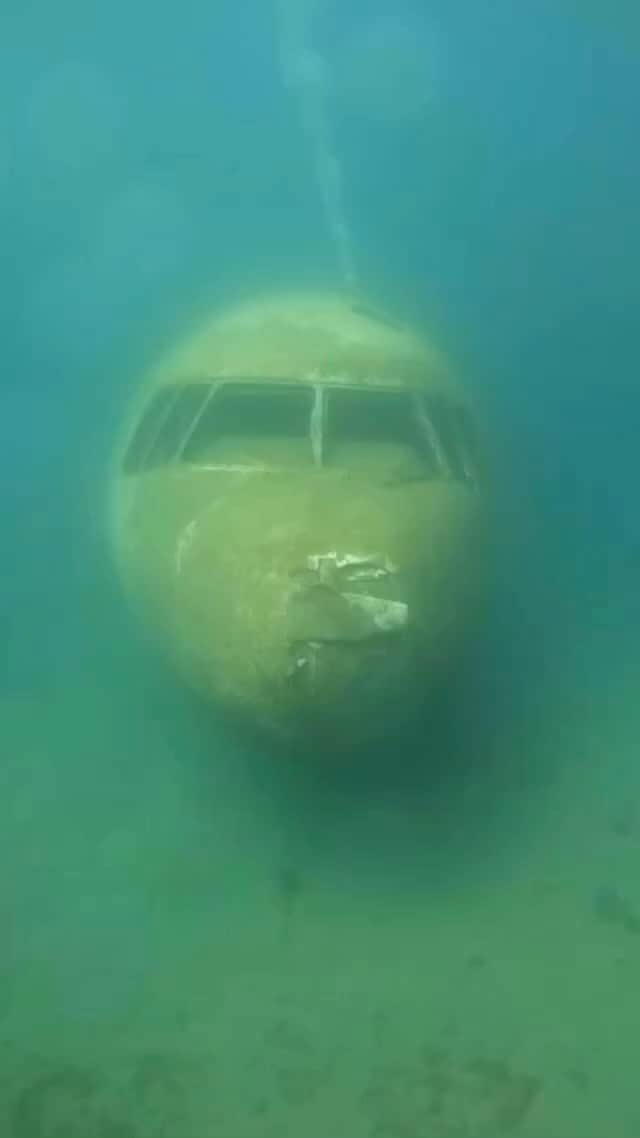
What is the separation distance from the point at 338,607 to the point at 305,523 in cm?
41

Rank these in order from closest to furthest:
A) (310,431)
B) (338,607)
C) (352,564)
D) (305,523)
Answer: (338,607) < (352,564) < (305,523) < (310,431)

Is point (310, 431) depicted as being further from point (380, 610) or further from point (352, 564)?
point (380, 610)

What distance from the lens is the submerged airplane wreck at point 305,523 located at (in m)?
3.57

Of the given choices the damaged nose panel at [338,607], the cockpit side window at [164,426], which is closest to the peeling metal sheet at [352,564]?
the damaged nose panel at [338,607]

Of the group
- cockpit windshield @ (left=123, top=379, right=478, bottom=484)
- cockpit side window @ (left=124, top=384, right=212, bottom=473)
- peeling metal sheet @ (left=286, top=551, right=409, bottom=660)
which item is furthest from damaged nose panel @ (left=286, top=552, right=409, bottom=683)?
cockpit side window @ (left=124, top=384, right=212, bottom=473)

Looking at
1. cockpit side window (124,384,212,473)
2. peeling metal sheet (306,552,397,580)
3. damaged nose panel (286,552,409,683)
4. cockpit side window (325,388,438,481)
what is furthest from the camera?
cockpit side window (124,384,212,473)

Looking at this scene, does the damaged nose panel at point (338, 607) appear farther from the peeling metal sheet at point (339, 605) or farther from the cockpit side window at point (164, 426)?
the cockpit side window at point (164, 426)

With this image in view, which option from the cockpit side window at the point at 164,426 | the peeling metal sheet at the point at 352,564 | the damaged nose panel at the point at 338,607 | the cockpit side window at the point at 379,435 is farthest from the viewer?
the cockpit side window at the point at 164,426

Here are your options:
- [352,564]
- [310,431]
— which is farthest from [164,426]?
[352,564]

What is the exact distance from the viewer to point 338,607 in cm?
350

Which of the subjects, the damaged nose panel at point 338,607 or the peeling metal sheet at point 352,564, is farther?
the peeling metal sheet at point 352,564

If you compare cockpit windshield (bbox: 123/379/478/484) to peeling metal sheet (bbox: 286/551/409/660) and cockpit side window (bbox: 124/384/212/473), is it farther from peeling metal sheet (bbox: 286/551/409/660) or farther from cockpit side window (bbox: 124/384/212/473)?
peeling metal sheet (bbox: 286/551/409/660)

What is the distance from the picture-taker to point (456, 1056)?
4.00 m

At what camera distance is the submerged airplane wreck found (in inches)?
140
